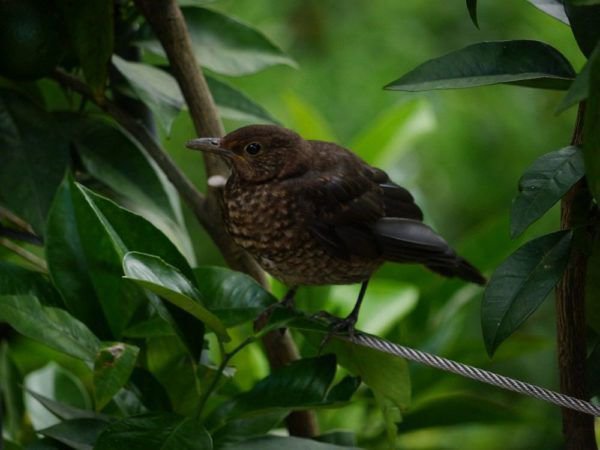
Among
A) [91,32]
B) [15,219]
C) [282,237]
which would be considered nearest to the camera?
[91,32]

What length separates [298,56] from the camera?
307cm

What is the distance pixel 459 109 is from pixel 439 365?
6.16 feet

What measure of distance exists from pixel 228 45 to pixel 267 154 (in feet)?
0.74

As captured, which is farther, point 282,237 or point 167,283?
point 282,237

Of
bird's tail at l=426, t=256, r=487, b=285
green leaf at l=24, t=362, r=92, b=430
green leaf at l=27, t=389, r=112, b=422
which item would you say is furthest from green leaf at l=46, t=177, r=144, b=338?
bird's tail at l=426, t=256, r=487, b=285

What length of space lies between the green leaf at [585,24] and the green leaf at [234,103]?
71 centimetres

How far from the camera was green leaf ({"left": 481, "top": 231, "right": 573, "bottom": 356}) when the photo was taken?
1091mm

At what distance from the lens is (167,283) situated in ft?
3.64

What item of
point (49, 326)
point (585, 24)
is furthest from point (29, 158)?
point (585, 24)

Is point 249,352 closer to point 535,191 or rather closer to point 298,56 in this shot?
point 535,191

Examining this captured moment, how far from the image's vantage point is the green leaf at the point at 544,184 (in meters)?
1.02

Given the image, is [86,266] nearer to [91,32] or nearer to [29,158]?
[29,158]

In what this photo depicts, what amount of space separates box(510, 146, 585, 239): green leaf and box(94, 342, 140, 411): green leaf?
45 centimetres

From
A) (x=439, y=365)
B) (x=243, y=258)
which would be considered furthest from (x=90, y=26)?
(x=439, y=365)
